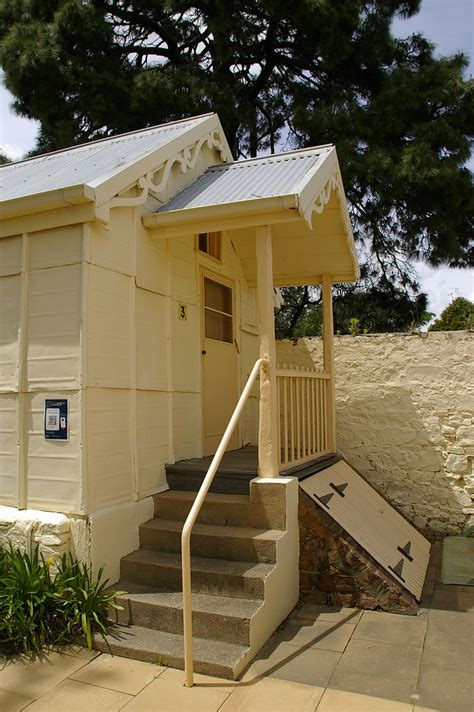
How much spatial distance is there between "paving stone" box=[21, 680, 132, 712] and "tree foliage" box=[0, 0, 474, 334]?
827 cm

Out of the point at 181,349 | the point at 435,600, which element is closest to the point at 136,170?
the point at 181,349

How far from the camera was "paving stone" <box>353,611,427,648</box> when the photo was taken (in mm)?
3709

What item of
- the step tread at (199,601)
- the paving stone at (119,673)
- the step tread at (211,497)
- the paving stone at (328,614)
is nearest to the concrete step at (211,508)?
the step tread at (211,497)

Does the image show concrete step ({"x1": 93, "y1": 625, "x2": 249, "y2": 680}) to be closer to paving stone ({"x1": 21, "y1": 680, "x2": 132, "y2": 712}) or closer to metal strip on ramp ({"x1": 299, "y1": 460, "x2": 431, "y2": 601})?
paving stone ({"x1": 21, "y1": 680, "x2": 132, "y2": 712})

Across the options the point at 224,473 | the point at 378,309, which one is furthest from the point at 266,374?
the point at 378,309

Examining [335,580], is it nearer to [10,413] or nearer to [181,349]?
[181,349]

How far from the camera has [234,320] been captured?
6555mm

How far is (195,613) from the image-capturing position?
11.8 ft

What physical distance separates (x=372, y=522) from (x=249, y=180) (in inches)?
132

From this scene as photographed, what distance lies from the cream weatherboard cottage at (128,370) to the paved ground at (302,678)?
18 centimetres

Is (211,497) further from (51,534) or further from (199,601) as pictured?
(51,534)

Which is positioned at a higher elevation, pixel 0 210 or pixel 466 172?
pixel 466 172

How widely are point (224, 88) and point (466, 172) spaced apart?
4.60 metres

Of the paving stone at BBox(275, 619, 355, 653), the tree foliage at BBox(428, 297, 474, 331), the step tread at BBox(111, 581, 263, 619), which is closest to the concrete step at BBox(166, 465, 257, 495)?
the step tread at BBox(111, 581, 263, 619)
